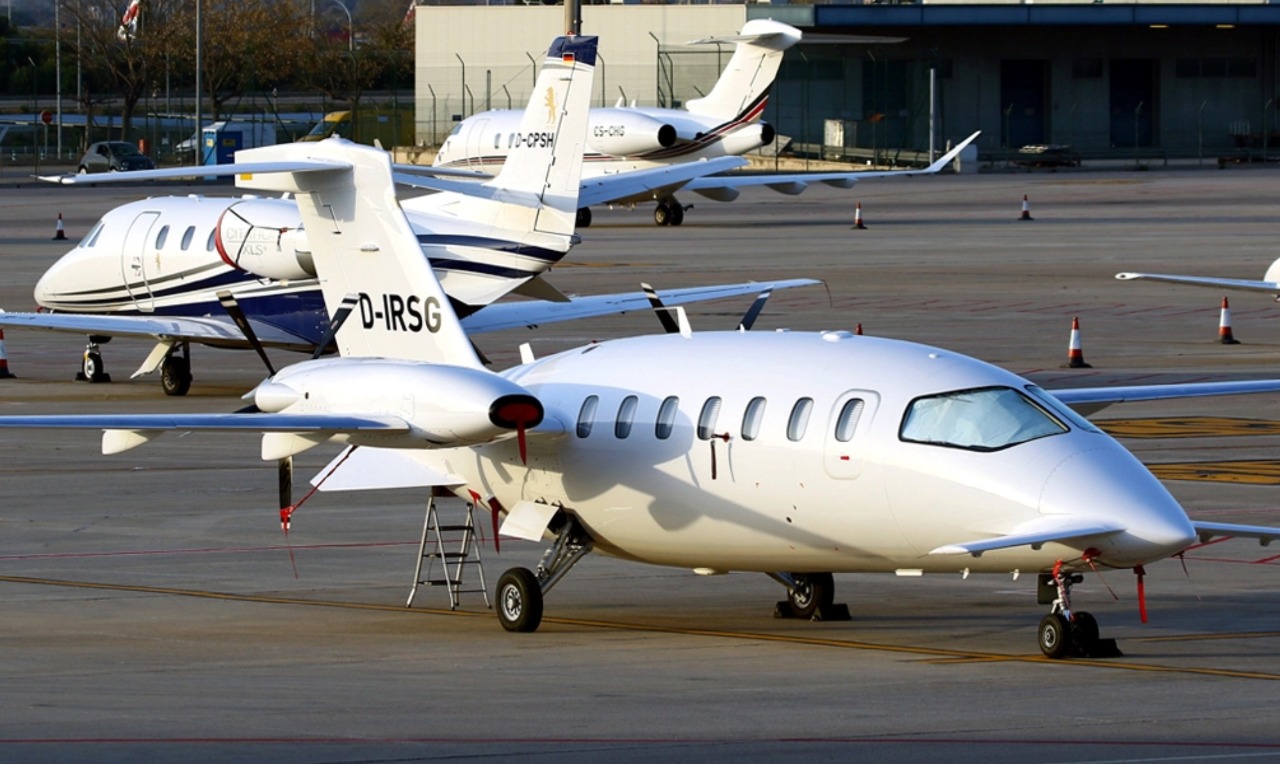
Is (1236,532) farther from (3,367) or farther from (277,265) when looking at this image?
(3,367)

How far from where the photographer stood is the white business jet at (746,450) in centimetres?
1691

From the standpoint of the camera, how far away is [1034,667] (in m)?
17.2

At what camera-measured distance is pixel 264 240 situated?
3672 centimetres

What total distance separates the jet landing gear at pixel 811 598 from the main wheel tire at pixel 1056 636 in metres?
3.06

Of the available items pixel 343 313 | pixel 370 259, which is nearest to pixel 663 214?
pixel 343 313

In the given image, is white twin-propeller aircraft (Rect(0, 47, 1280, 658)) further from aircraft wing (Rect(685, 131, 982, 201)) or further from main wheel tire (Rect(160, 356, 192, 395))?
aircraft wing (Rect(685, 131, 982, 201))

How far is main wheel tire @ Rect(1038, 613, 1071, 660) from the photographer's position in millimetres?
17094

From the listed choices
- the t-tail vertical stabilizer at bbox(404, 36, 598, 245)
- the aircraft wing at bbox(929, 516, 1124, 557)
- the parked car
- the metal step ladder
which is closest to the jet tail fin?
the parked car

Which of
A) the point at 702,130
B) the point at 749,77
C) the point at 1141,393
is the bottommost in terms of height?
the point at 1141,393

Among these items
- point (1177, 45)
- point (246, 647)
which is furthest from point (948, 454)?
point (1177, 45)

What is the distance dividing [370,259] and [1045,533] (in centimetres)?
908

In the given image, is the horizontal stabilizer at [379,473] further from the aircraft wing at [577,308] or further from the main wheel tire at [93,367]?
the main wheel tire at [93,367]

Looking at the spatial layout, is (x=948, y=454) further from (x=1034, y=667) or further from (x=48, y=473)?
(x=48, y=473)

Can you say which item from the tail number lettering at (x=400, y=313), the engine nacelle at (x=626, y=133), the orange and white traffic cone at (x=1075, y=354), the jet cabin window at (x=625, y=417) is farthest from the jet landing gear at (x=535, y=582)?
the engine nacelle at (x=626, y=133)
